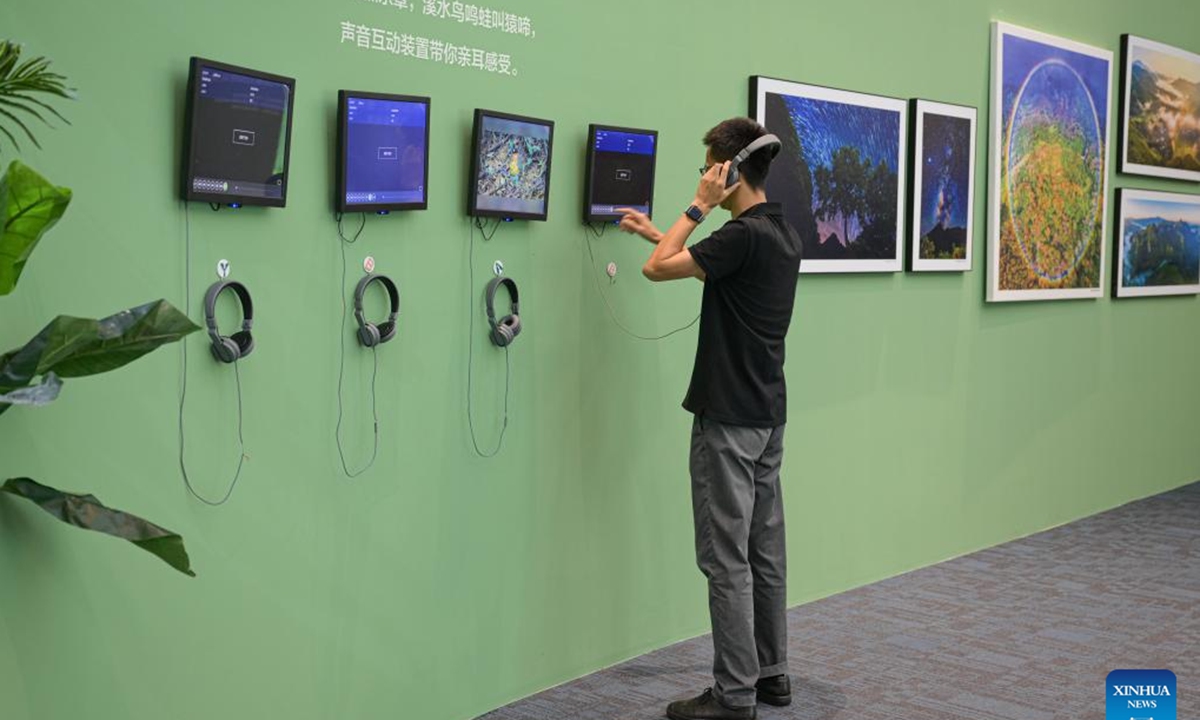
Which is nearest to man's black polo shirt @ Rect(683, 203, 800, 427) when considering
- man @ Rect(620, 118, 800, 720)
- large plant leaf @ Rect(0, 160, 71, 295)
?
man @ Rect(620, 118, 800, 720)

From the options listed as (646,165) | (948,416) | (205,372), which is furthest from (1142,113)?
(205,372)

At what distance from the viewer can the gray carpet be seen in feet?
14.0

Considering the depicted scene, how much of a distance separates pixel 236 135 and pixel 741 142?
157 centimetres

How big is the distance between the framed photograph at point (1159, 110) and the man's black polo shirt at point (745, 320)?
4.33m

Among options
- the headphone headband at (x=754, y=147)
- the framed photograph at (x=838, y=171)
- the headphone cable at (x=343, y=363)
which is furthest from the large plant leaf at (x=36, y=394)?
the framed photograph at (x=838, y=171)

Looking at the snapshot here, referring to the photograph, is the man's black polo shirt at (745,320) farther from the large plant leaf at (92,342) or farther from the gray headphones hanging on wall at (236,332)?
the large plant leaf at (92,342)

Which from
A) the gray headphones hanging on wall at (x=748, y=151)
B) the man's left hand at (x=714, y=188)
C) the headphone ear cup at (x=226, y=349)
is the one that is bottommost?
the headphone ear cup at (x=226, y=349)

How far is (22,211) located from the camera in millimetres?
2445

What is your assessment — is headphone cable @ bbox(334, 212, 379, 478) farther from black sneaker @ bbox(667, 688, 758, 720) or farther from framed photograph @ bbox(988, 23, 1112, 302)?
framed photograph @ bbox(988, 23, 1112, 302)

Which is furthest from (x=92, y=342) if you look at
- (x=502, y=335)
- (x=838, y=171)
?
(x=838, y=171)

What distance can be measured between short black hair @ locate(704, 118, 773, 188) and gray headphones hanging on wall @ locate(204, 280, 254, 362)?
5.01ft

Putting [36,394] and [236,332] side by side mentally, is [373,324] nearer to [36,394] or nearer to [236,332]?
[236,332]

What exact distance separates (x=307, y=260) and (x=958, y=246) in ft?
12.1

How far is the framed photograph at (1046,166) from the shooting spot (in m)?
6.56
